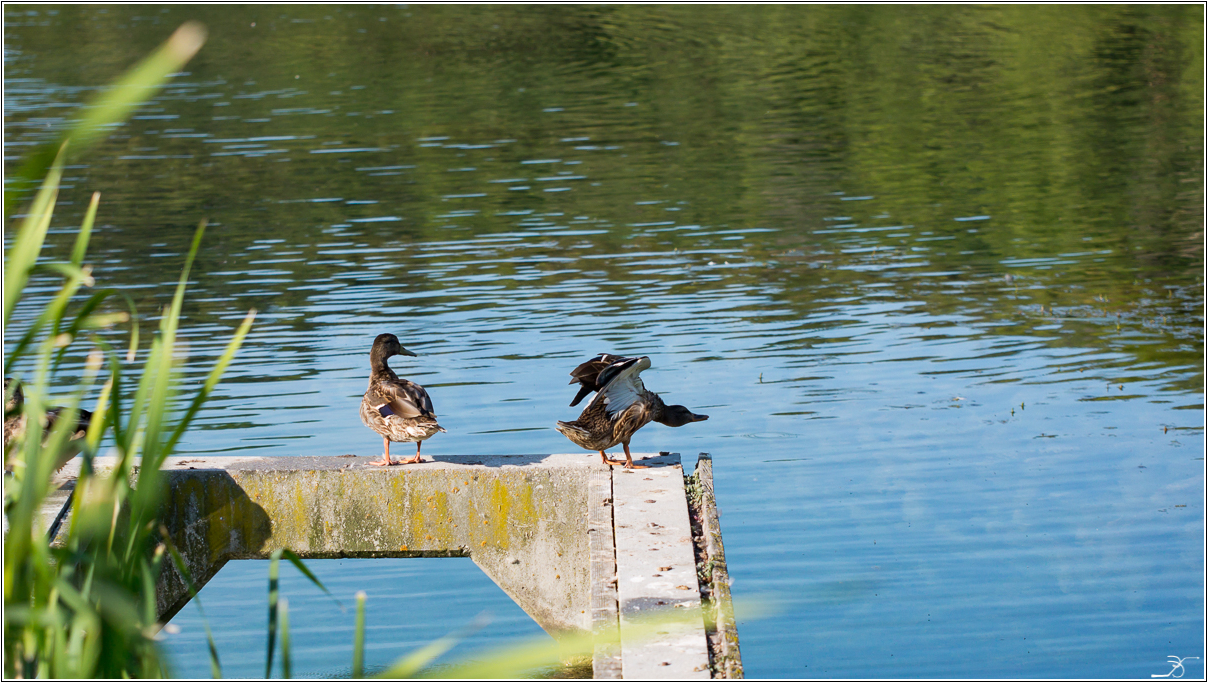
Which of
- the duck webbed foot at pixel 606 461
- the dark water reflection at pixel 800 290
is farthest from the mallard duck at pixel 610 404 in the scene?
the dark water reflection at pixel 800 290

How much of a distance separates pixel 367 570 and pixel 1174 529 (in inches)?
223

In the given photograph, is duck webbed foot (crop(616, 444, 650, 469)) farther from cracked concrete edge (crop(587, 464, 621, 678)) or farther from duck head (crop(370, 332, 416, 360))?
duck head (crop(370, 332, 416, 360))

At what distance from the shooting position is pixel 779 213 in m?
21.7

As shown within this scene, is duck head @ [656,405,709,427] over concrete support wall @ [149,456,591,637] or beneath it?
over

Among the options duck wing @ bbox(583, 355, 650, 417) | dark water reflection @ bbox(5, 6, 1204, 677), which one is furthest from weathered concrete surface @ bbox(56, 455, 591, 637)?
dark water reflection @ bbox(5, 6, 1204, 677)

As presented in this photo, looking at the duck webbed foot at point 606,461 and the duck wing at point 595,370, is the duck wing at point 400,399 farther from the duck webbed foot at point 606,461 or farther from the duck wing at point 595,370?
the duck webbed foot at point 606,461

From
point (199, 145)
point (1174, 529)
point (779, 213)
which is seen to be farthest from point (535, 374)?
point (199, 145)

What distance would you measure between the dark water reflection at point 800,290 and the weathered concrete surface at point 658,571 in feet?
3.37

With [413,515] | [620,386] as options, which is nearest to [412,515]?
[413,515]

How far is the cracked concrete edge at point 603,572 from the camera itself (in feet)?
17.8

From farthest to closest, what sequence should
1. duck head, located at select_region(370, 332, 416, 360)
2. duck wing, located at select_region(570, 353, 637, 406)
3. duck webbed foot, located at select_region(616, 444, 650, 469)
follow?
duck head, located at select_region(370, 332, 416, 360), duck webbed foot, located at select_region(616, 444, 650, 469), duck wing, located at select_region(570, 353, 637, 406)

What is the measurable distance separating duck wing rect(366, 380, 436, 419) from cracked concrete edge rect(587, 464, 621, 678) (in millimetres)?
1065

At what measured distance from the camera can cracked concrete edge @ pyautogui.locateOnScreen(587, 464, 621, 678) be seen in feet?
17.8

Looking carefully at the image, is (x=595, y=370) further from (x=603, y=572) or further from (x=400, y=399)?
(x=603, y=572)
